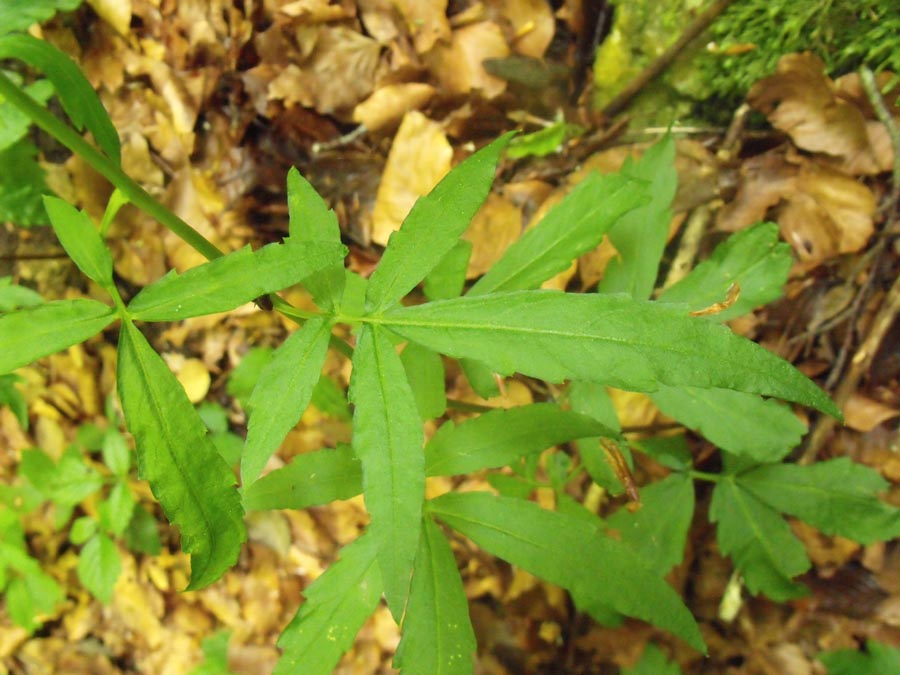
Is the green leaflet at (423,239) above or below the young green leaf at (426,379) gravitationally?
above

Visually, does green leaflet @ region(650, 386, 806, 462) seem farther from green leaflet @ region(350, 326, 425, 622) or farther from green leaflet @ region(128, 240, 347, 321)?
green leaflet @ region(128, 240, 347, 321)

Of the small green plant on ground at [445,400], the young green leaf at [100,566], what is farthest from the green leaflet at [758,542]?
the young green leaf at [100,566]

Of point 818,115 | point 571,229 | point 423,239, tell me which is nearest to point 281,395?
point 423,239

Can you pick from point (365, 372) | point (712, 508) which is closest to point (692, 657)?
point (712, 508)

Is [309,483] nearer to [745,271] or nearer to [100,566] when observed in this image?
[745,271]

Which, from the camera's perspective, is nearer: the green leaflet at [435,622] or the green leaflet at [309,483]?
the green leaflet at [435,622]

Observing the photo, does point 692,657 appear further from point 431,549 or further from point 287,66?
point 287,66

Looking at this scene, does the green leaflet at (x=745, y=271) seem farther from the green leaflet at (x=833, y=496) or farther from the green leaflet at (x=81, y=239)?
the green leaflet at (x=81, y=239)
